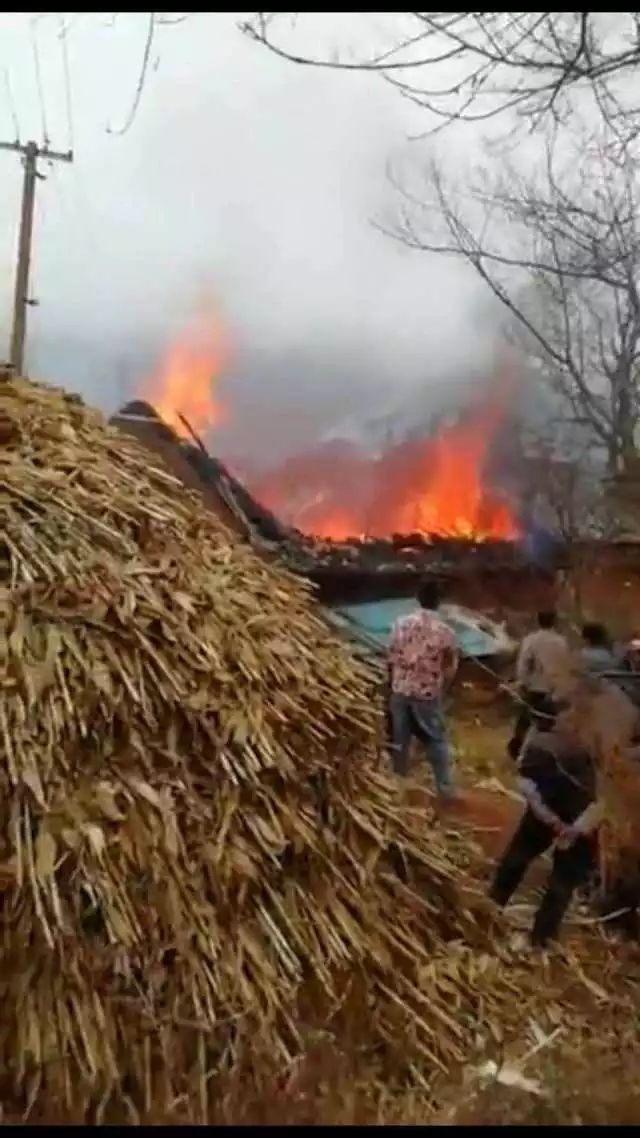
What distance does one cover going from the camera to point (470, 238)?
2.70 metres

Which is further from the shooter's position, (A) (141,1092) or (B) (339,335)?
(B) (339,335)

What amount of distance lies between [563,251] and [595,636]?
2.75 ft

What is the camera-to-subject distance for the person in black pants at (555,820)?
2432mm

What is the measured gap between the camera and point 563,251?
8.86 feet

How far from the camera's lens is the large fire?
2604 mm

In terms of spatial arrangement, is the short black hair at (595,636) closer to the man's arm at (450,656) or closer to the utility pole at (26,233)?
the man's arm at (450,656)

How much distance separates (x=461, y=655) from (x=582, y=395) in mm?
598

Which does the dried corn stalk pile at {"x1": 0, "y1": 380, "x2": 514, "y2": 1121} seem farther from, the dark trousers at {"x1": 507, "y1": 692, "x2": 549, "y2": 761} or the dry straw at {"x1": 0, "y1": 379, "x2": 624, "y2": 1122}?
the dark trousers at {"x1": 507, "y1": 692, "x2": 549, "y2": 761}

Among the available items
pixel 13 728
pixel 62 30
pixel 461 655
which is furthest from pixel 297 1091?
pixel 62 30

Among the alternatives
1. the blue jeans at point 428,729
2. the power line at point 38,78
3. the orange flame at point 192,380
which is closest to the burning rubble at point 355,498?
the orange flame at point 192,380

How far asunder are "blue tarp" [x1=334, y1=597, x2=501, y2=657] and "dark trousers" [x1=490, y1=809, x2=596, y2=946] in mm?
341

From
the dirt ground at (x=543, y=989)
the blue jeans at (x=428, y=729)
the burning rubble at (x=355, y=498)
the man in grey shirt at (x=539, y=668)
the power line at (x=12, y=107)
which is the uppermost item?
the power line at (x=12, y=107)

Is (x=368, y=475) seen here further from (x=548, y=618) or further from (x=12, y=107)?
(x=12, y=107)

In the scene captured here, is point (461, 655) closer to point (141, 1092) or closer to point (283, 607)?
point (283, 607)
